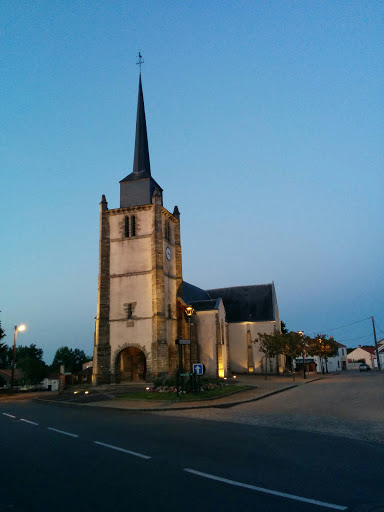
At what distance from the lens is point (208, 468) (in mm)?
6812

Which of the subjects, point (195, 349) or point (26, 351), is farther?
point (26, 351)

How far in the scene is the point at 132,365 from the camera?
37.0 meters

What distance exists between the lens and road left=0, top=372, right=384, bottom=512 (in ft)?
17.3

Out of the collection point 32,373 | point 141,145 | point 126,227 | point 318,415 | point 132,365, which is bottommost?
point 32,373

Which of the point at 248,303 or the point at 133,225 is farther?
the point at 248,303

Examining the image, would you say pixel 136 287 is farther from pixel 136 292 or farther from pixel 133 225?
pixel 133 225

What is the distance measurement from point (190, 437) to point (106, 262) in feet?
92.2

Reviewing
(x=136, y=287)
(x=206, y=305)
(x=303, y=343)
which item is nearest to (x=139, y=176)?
(x=136, y=287)

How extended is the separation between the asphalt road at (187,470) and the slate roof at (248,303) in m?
36.6

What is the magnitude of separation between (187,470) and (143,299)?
28.6 meters

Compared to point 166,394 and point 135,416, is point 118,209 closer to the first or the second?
point 166,394

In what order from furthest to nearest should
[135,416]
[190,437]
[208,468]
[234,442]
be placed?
[135,416] → [190,437] → [234,442] → [208,468]

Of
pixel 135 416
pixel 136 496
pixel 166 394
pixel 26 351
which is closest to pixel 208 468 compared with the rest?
pixel 136 496

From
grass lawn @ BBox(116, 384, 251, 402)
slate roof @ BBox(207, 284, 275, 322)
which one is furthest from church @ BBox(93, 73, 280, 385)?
grass lawn @ BBox(116, 384, 251, 402)
